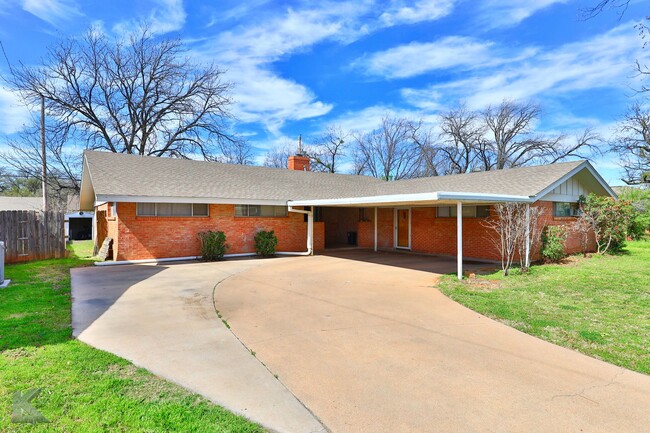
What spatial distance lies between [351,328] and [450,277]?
5188 millimetres

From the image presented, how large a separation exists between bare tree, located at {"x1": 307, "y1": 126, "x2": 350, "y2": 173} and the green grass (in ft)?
115

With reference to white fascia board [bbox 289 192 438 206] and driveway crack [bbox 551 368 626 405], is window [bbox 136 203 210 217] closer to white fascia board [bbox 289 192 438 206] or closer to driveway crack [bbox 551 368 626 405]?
white fascia board [bbox 289 192 438 206]

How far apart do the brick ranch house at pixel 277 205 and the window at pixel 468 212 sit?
4cm

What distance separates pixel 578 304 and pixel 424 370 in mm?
4694

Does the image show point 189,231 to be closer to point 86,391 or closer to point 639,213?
point 86,391

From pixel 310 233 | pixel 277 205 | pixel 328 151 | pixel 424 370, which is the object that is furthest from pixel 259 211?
pixel 328 151

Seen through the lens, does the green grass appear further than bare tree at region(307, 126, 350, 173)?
No

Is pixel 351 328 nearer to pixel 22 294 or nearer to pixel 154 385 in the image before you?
pixel 154 385

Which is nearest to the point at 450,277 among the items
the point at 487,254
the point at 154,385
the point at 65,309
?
the point at 487,254

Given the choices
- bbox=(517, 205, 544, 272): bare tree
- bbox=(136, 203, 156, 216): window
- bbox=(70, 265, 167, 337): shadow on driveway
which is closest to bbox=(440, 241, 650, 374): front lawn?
bbox=(517, 205, 544, 272): bare tree

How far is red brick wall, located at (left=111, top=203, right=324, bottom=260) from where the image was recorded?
40.2 ft

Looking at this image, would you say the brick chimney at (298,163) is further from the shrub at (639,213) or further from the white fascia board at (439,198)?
the shrub at (639,213)

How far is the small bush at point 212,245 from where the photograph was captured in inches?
517

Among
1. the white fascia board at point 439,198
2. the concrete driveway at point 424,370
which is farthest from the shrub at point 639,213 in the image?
the concrete driveway at point 424,370
